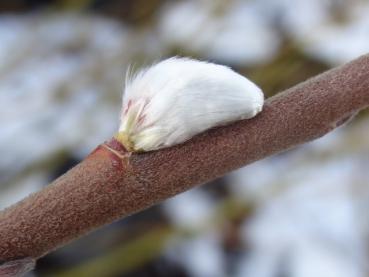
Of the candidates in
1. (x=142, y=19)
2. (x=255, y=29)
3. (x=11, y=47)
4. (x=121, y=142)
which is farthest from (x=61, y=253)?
(x=121, y=142)

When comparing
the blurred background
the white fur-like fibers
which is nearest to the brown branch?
the white fur-like fibers

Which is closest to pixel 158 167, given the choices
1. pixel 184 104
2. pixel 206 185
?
pixel 184 104

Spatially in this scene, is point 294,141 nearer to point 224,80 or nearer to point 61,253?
point 224,80

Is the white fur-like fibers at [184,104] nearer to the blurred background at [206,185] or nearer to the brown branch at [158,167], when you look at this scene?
the brown branch at [158,167]

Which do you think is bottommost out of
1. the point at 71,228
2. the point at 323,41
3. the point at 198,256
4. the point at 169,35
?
the point at 198,256

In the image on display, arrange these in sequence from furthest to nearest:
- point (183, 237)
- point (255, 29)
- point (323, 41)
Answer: point (255, 29)
point (323, 41)
point (183, 237)

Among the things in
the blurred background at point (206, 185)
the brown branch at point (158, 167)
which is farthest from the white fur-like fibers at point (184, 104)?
the blurred background at point (206, 185)

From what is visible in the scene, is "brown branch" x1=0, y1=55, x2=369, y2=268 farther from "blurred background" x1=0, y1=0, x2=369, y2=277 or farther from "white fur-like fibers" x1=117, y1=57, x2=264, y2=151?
"blurred background" x1=0, y1=0, x2=369, y2=277
